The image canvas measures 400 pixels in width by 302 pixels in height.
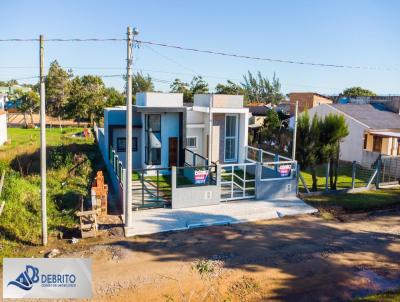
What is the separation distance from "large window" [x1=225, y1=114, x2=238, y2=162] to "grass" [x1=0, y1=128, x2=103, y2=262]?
804 centimetres

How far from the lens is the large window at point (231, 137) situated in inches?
886

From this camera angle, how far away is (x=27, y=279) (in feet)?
28.3

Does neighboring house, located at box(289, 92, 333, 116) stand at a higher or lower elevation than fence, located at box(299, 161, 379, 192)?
higher

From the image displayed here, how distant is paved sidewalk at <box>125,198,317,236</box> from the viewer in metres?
13.2

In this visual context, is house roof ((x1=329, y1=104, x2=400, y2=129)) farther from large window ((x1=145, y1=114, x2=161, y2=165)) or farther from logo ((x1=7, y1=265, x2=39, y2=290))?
logo ((x1=7, y1=265, x2=39, y2=290))

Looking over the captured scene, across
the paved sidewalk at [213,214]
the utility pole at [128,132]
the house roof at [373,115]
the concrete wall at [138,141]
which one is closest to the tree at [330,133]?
the paved sidewalk at [213,214]

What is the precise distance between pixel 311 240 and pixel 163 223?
527cm

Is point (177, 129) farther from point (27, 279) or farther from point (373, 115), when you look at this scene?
point (373, 115)

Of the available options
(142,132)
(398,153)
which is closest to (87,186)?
(142,132)

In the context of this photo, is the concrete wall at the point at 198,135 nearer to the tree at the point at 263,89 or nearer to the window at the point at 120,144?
the window at the point at 120,144

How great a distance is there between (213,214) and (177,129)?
774 centimetres

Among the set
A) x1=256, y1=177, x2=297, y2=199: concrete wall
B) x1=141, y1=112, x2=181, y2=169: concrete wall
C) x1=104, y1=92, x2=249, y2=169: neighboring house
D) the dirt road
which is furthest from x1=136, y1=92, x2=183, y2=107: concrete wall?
the dirt road

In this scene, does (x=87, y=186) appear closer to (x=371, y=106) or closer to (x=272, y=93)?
(x=371, y=106)

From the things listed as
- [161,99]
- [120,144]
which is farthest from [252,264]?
[120,144]
